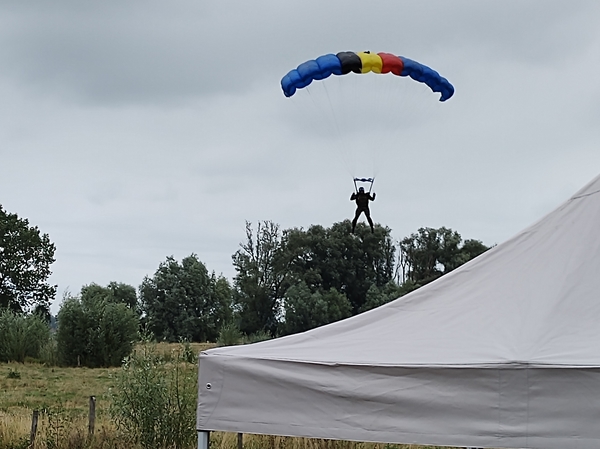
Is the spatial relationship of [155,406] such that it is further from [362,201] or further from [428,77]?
[362,201]

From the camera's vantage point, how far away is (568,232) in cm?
382

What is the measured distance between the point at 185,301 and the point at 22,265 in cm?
1269

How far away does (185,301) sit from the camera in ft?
189

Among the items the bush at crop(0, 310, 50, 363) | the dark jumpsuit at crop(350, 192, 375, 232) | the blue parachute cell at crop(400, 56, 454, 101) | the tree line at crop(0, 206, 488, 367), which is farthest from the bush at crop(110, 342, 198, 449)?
the tree line at crop(0, 206, 488, 367)

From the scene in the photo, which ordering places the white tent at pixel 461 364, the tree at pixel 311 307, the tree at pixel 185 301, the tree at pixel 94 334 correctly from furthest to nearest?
the tree at pixel 185 301, the tree at pixel 311 307, the tree at pixel 94 334, the white tent at pixel 461 364

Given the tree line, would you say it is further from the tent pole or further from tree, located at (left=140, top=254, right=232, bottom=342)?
the tent pole

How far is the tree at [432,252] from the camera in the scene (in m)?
48.5

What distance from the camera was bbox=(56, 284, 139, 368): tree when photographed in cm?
2789

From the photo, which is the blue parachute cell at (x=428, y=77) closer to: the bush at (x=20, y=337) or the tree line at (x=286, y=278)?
the bush at (x=20, y=337)

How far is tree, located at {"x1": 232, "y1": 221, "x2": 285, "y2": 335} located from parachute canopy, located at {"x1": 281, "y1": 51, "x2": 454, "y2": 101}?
40321 mm

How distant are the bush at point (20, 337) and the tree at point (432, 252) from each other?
24.6 m

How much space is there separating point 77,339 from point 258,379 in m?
26.0

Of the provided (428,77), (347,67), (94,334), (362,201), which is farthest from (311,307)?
(347,67)

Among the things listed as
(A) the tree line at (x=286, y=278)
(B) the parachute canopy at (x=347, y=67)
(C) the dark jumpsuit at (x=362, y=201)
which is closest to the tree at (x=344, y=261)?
(A) the tree line at (x=286, y=278)
